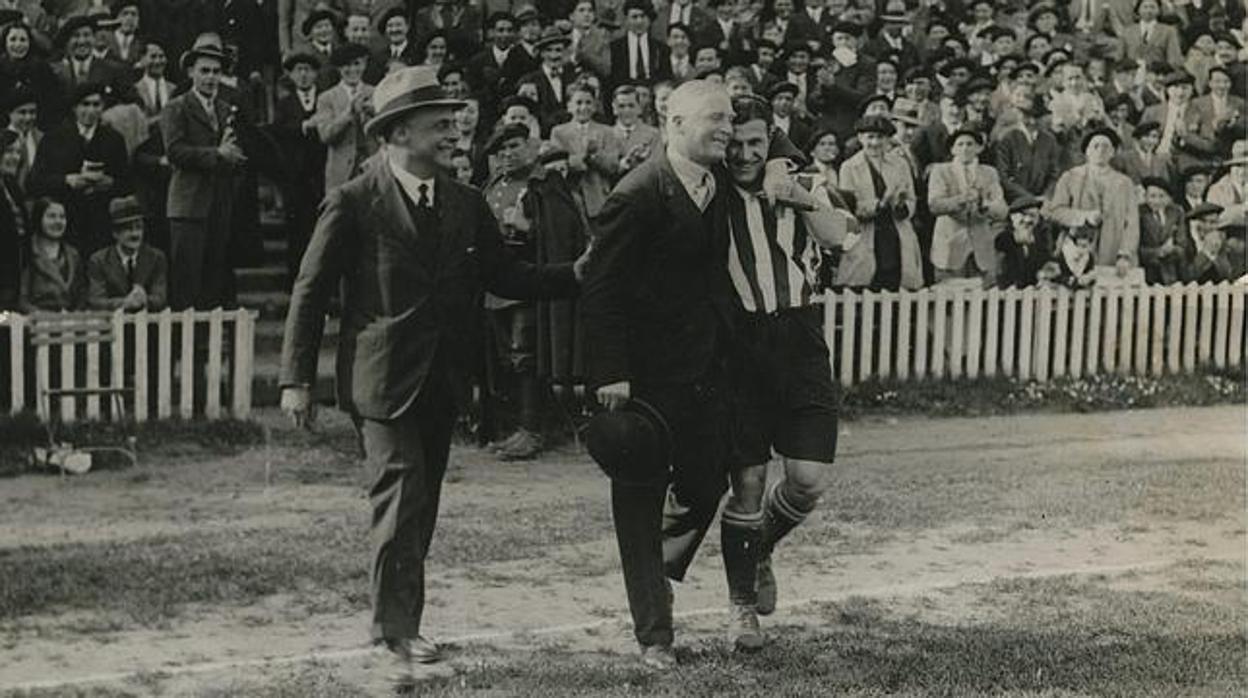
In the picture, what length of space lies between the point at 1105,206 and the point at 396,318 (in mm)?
9569

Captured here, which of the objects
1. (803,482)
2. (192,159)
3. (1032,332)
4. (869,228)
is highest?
(192,159)

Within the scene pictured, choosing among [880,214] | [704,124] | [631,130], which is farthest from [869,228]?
[704,124]

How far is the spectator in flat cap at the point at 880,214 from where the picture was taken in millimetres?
13164

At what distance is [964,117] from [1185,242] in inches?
88.4

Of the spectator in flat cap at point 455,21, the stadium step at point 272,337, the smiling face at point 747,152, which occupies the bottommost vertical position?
the stadium step at point 272,337

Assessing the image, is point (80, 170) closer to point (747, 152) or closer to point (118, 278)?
point (118, 278)

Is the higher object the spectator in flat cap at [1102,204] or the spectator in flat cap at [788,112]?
the spectator in flat cap at [788,112]

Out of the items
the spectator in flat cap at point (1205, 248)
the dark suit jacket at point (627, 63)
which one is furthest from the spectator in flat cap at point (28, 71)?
the spectator in flat cap at point (1205, 248)

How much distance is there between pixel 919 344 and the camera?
13422 mm

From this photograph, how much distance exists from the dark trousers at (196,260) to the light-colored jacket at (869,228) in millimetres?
4631

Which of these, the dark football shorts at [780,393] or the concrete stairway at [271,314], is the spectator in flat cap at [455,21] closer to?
the concrete stairway at [271,314]

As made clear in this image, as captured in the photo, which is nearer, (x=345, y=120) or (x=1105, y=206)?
(x=345, y=120)

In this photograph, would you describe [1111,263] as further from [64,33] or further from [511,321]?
[64,33]

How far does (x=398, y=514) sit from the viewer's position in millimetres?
6020
